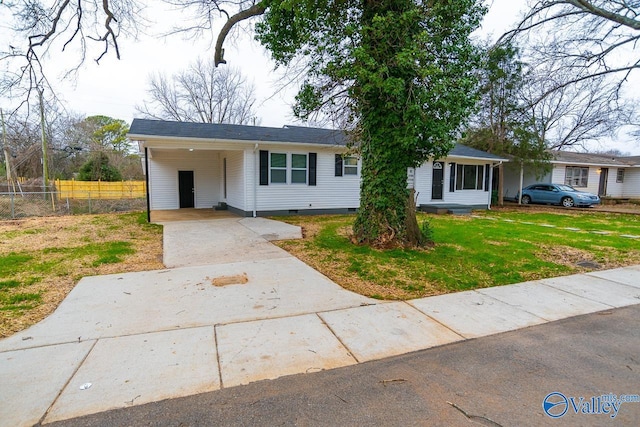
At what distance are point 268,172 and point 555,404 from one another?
1131 centimetres

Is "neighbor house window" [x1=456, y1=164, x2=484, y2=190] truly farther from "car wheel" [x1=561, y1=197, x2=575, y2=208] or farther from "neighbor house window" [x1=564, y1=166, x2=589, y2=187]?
"neighbor house window" [x1=564, y1=166, x2=589, y2=187]

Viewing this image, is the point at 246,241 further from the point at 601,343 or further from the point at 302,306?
the point at 601,343

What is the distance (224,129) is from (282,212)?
404 cm

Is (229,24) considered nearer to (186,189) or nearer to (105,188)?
(186,189)

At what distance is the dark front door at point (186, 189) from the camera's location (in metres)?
16.0

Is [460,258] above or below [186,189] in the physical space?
below

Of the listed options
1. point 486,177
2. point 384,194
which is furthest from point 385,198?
point 486,177

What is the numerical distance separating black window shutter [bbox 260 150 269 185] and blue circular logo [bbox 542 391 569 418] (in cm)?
1115

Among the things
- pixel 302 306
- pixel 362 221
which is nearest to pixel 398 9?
pixel 362 221

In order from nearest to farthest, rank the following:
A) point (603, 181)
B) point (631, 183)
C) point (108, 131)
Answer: point (603, 181) < point (631, 183) < point (108, 131)

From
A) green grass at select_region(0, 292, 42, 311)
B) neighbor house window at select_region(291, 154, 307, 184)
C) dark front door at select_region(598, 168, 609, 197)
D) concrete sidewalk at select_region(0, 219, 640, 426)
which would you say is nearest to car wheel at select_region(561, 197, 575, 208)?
dark front door at select_region(598, 168, 609, 197)

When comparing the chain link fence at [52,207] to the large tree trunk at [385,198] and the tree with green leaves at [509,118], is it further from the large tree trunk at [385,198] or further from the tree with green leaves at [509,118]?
the tree with green leaves at [509,118]

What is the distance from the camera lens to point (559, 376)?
2.74 metres

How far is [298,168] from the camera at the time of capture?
13.3 meters
